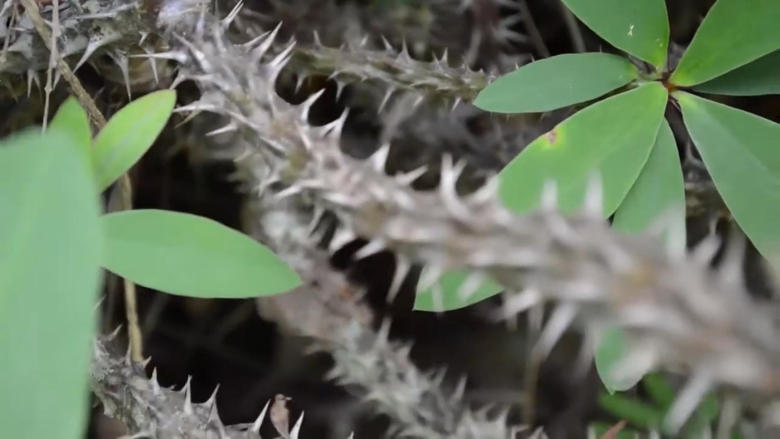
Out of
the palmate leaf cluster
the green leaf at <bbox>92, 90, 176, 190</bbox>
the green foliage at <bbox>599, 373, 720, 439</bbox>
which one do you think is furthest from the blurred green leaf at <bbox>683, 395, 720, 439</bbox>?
the green leaf at <bbox>92, 90, 176, 190</bbox>

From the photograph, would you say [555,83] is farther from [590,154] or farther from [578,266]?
[578,266]

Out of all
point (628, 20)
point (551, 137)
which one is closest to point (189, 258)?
point (551, 137)

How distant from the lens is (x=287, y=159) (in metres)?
0.74

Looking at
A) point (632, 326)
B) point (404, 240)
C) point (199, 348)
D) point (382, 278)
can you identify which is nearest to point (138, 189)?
point (199, 348)

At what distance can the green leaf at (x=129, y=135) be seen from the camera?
Result: 746 mm

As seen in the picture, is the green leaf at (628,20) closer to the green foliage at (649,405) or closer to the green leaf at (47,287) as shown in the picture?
the green foliage at (649,405)

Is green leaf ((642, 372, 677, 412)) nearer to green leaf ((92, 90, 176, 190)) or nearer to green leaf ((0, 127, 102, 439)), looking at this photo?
green leaf ((92, 90, 176, 190))

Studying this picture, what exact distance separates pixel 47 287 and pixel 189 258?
9.3 inches

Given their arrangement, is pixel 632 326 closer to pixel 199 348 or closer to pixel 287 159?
pixel 287 159

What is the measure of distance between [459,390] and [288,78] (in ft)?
1.60

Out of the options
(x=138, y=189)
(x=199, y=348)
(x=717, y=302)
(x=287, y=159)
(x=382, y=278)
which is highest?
(x=717, y=302)

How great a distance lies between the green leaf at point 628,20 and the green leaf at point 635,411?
0.48 m

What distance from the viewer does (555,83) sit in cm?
85

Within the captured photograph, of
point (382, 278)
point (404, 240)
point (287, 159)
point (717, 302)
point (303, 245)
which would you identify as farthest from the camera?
point (382, 278)
